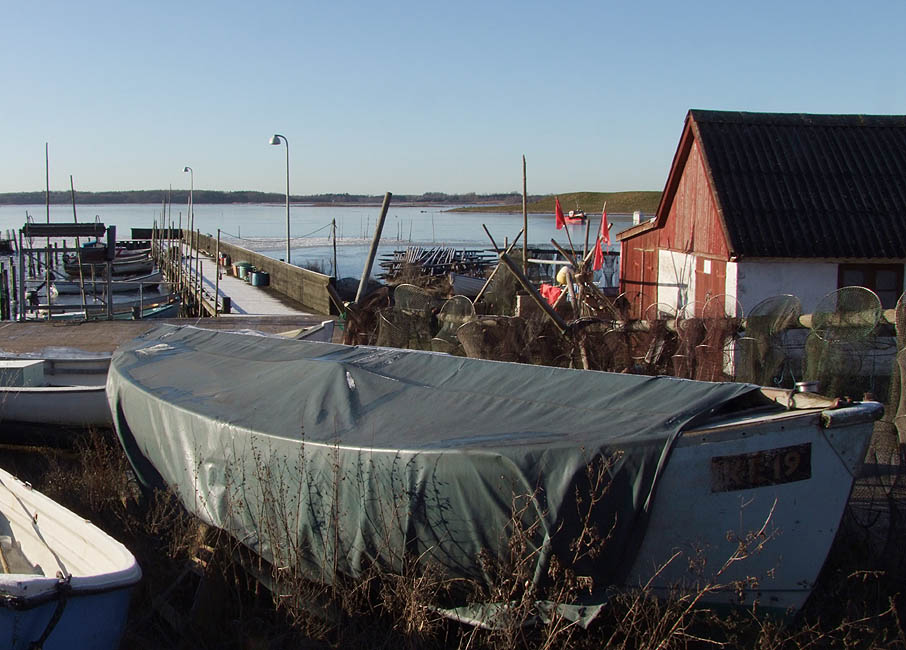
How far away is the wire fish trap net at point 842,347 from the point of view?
30.4ft

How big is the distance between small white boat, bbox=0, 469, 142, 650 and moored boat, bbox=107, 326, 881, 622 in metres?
1.08

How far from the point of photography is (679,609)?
492 cm

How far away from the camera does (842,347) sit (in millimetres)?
9320

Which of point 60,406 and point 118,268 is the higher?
point 118,268

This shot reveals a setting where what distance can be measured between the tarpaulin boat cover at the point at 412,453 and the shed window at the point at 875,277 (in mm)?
11325

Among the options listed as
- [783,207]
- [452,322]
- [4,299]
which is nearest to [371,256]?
[452,322]

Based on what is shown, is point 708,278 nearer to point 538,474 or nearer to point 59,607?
point 538,474

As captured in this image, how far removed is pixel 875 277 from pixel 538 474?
1333 centimetres

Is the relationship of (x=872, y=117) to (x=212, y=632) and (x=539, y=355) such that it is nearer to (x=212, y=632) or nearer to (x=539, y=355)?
(x=539, y=355)

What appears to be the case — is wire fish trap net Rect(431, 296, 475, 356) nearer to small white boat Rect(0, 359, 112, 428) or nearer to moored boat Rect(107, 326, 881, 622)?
moored boat Rect(107, 326, 881, 622)

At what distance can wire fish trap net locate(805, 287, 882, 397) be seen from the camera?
9.27 metres

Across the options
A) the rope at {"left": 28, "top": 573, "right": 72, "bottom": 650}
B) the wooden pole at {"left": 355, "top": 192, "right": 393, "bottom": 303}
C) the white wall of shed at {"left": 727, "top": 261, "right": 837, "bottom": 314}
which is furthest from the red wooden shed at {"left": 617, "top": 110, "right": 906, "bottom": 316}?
the rope at {"left": 28, "top": 573, "right": 72, "bottom": 650}

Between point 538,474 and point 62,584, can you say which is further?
point 538,474

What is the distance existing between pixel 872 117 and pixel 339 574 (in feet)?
56.1
